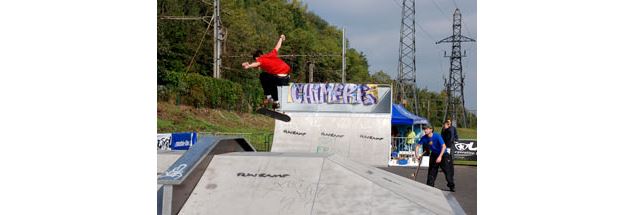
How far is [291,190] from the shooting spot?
5164 mm

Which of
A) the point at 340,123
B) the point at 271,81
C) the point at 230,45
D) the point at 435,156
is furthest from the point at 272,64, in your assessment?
the point at 340,123

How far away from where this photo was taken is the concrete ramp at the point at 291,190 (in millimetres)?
4902

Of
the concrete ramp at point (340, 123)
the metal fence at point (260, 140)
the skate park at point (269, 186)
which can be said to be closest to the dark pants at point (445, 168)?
the skate park at point (269, 186)

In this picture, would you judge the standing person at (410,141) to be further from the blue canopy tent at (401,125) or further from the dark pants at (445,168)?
the dark pants at (445,168)

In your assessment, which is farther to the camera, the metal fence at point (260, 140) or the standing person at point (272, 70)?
the metal fence at point (260, 140)

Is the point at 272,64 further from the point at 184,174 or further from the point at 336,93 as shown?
the point at 336,93

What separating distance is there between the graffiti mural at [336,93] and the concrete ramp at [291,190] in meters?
12.1

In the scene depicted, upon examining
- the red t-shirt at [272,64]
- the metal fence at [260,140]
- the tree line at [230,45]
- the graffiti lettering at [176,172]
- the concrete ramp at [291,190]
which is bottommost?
the metal fence at [260,140]

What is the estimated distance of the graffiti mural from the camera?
1774 centimetres

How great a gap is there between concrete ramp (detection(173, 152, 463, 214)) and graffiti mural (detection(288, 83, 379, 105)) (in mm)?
12123

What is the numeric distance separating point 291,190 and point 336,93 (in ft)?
42.7
